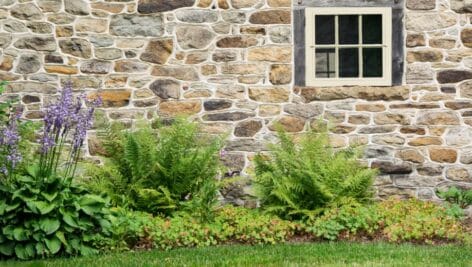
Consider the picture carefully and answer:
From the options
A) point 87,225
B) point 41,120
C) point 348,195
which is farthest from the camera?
point 41,120

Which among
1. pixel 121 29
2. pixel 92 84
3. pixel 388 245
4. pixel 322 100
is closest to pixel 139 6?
pixel 121 29

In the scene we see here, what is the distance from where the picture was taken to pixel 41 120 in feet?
27.0

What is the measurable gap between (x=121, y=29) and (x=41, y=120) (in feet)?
4.50

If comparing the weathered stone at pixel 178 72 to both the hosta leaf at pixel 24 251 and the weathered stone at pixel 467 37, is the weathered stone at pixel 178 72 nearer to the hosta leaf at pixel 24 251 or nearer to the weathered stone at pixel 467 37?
the hosta leaf at pixel 24 251

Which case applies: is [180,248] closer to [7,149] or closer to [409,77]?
[7,149]

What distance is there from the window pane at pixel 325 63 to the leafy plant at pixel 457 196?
1.86m

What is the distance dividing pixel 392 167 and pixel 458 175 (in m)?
0.77

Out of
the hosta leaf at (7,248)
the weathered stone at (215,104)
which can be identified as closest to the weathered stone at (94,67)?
the weathered stone at (215,104)

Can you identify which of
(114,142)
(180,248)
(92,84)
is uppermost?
(92,84)

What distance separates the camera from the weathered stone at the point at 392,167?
8367 mm

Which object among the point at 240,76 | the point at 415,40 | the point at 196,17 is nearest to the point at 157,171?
the point at 240,76

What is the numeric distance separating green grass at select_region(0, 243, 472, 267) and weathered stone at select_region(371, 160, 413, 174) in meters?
1.83

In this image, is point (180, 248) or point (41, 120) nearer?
point (180, 248)

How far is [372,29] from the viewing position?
8477 mm
